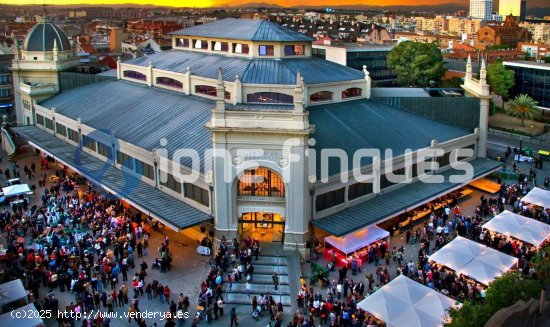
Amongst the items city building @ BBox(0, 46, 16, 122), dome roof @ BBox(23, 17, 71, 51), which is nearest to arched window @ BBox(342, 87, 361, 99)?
dome roof @ BBox(23, 17, 71, 51)

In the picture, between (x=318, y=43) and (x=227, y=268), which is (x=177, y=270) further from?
(x=318, y=43)

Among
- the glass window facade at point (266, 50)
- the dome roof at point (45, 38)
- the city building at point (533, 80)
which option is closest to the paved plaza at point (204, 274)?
the glass window facade at point (266, 50)

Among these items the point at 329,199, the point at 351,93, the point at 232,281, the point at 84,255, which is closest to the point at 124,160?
the point at 84,255

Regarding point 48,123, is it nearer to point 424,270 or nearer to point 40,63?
point 40,63

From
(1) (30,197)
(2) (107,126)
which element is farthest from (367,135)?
(1) (30,197)

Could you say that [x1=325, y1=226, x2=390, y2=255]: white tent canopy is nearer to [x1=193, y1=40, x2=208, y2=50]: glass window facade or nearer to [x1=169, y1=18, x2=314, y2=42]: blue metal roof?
[x1=169, y1=18, x2=314, y2=42]: blue metal roof
